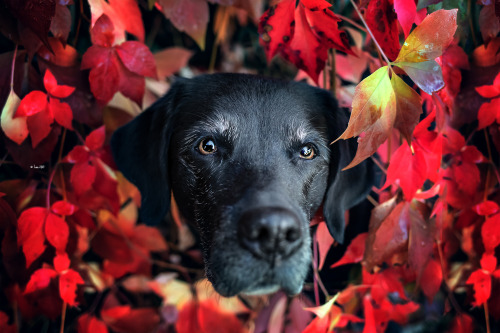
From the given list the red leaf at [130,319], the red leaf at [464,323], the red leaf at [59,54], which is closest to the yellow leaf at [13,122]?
the red leaf at [59,54]

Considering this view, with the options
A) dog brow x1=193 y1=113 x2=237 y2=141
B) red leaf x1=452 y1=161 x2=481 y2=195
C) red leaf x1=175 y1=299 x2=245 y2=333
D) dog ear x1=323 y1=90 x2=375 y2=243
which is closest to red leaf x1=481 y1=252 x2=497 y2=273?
red leaf x1=452 y1=161 x2=481 y2=195

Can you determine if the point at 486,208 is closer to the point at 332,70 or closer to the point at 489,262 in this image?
the point at 489,262

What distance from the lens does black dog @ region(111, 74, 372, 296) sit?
64.9 inches

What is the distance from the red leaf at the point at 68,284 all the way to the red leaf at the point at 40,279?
0.17 feet

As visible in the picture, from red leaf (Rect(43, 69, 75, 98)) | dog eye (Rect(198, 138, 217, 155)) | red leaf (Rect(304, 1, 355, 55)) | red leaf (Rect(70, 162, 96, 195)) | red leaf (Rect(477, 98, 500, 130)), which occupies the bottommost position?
red leaf (Rect(70, 162, 96, 195))

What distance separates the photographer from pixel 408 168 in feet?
5.23

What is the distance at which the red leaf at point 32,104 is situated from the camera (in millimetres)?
1646

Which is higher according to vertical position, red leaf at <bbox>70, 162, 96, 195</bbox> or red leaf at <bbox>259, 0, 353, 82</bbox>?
red leaf at <bbox>259, 0, 353, 82</bbox>

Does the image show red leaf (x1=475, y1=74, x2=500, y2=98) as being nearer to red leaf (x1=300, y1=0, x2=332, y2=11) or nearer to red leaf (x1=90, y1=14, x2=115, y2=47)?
red leaf (x1=300, y1=0, x2=332, y2=11)

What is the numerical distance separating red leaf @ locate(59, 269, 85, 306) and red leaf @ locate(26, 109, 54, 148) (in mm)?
654

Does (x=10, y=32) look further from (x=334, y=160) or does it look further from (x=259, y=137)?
(x=334, y=160)

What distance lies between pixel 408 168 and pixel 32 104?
1638mm

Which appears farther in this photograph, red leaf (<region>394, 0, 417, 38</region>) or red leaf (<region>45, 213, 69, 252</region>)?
red leaf (<region>45, 213, 69, 252</region>)

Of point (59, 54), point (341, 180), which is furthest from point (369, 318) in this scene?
point (59, 54)
